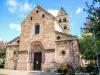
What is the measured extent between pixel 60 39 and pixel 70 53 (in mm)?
3125

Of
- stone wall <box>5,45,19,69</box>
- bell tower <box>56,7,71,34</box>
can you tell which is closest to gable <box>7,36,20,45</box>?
stone wall <box>5,45,19,69</box>

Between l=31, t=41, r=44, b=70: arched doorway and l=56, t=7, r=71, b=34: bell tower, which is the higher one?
l=56, t=7, r=71, b=34: bell tower

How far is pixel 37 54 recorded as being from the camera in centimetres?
2645

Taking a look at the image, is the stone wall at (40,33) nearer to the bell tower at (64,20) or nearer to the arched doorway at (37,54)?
the arched doorway at (37,54)

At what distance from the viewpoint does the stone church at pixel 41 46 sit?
23.7 meters

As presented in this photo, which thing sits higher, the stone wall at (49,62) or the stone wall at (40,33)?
the stone wall at (40,33)

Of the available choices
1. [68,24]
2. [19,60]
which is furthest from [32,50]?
[68,24]

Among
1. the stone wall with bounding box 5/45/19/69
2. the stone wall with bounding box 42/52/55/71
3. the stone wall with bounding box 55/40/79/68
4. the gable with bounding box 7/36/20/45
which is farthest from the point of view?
the gable with bounding box 7/36/20/45

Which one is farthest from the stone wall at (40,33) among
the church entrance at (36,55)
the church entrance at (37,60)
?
the church entrance at (37,60)

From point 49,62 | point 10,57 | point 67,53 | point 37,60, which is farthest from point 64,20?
point 49,62

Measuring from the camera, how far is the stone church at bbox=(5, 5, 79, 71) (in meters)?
23.7

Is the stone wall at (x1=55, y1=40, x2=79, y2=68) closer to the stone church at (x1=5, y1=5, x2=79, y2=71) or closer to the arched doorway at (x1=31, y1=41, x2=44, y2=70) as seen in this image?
the stone church at (x1=5, y1=5, x2=79, y2=71)

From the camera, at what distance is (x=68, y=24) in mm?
54781

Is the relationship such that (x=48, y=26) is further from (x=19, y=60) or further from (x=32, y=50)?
(x=19, y=60)
